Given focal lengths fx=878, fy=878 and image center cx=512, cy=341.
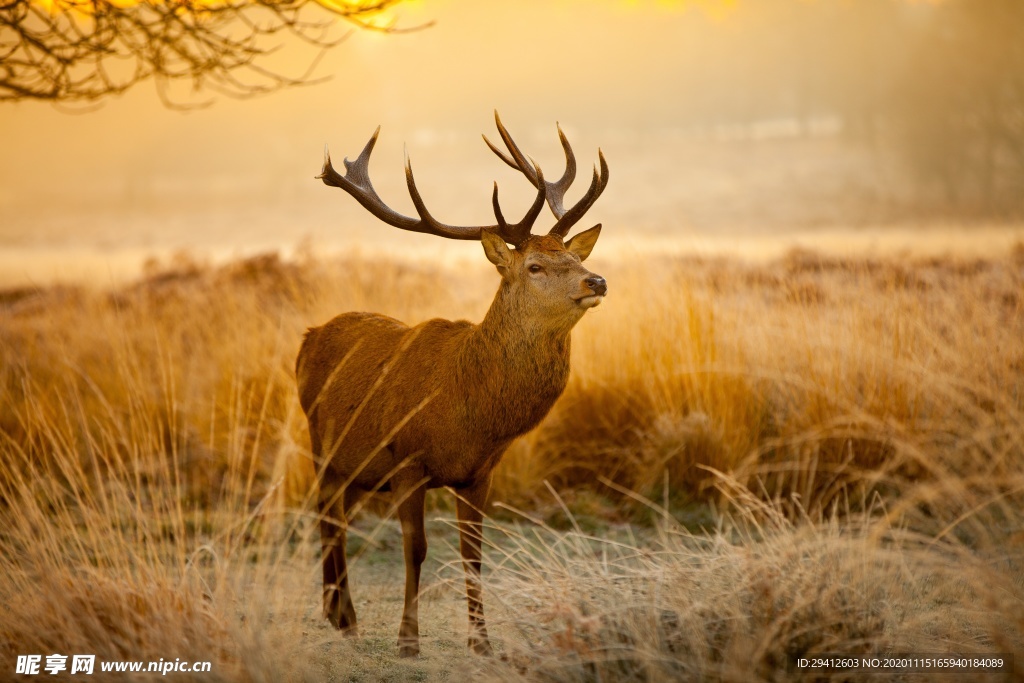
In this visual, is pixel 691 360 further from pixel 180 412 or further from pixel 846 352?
pixel 180 412

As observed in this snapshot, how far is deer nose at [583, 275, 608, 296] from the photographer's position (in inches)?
138

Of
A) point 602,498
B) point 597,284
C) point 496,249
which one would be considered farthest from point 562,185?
point 602,498

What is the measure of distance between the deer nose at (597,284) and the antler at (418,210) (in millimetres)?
438

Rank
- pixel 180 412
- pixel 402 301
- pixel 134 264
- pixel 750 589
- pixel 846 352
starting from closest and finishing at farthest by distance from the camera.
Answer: pixel 750 589, pixel 846 352, pixel 180 412, pixel 402 301, pixel 134 264

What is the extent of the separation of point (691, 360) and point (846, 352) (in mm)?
1030

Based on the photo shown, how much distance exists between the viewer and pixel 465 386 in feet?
12.7

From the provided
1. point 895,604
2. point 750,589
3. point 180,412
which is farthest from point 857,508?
point 180,412

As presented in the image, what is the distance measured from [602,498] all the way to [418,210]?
8.81ft

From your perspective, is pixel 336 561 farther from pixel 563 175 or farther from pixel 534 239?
pixel 563 175

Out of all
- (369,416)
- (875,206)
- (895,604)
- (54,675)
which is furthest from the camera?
(875,206)

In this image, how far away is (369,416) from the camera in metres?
4.18

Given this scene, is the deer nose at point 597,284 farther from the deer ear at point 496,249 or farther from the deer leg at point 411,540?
the deer leg at point 411,540

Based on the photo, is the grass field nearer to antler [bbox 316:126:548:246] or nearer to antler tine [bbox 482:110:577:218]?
antler [bbox 316:126:548:246]

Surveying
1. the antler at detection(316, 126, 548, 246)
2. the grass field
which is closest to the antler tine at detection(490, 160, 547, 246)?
the antler at detection(316, 126, 548, 246)
